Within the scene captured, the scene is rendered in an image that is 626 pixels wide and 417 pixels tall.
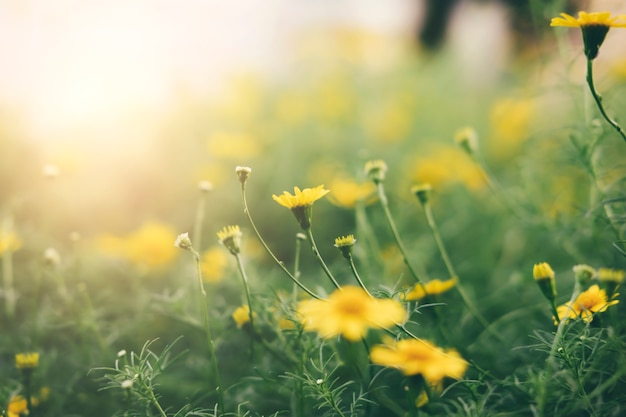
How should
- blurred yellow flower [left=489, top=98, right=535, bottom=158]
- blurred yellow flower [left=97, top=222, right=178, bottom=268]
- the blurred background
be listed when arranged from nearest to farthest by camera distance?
blurred yellow flower [left=97, top=222, right=178, bottom=268] < the blurred background < blurred yellow flower [left=489, top=98, right=535, bottom=158]

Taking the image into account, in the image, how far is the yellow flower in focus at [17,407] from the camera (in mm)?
855

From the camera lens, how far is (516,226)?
158 cm

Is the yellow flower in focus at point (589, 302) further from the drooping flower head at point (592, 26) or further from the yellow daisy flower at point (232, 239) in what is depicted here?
the yellow daisy flower at point (232, 239)

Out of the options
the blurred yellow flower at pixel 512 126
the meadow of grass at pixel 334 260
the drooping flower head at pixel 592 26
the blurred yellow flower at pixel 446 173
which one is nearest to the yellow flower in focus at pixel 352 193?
the meadow of grass at pixel 334 260

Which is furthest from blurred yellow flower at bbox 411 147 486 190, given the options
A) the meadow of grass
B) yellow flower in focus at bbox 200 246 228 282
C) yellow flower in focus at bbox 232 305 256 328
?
yellow flower in focus at bbox 232 305 256 328

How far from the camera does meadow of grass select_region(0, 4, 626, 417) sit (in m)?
0.75

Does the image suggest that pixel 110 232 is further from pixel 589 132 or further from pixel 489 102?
pixel 489 102

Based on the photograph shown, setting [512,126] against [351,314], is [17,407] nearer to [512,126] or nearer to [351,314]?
[351,314]

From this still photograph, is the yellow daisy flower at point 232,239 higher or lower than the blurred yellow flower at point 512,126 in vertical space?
higher

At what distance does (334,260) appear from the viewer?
1657 millimetres

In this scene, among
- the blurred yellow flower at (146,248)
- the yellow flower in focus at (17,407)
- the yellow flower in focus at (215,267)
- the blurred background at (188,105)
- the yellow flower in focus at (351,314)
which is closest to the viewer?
the yellow flower in focus at (351,314)

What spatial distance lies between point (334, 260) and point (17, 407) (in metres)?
1.01

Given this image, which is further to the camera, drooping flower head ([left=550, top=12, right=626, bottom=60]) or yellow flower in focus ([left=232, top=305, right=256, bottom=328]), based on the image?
yellow flower in focus ([left=232, top=305, right=256, bottom=328])

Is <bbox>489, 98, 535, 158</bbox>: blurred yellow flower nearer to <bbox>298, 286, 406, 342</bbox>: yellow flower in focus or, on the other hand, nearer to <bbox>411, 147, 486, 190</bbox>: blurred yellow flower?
<bbox>411, 147, 486, 190</bbox>: blurred yellow flower
